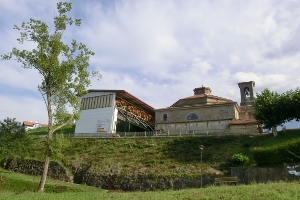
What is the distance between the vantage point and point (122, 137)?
1471 inches

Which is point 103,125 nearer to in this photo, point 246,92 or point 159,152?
point 159,152

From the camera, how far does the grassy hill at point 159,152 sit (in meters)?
25.9

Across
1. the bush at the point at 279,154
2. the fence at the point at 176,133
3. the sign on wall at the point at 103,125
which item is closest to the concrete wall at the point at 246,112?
the fence at the point at 176,133

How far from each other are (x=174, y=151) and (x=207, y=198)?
18932 millimetres

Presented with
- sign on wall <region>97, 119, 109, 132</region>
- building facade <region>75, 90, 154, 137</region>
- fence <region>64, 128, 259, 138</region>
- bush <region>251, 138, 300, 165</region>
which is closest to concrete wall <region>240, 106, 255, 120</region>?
fence <region>64, 128, 259, 138</region>

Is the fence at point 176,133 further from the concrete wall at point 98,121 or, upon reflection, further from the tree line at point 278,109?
the tree line at point 278,109

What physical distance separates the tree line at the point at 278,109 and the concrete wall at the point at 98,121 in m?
23.2

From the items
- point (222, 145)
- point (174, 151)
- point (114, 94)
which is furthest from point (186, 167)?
point (114, 94)

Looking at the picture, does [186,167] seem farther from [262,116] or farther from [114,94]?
[114,94]

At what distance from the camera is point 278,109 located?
2969 centimetres

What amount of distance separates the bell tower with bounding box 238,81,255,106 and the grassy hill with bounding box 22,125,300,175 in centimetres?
2262

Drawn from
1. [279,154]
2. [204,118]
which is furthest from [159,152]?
[204,118]

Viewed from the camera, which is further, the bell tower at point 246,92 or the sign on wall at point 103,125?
the bell tower at point 246,92

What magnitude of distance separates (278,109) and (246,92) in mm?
24836
